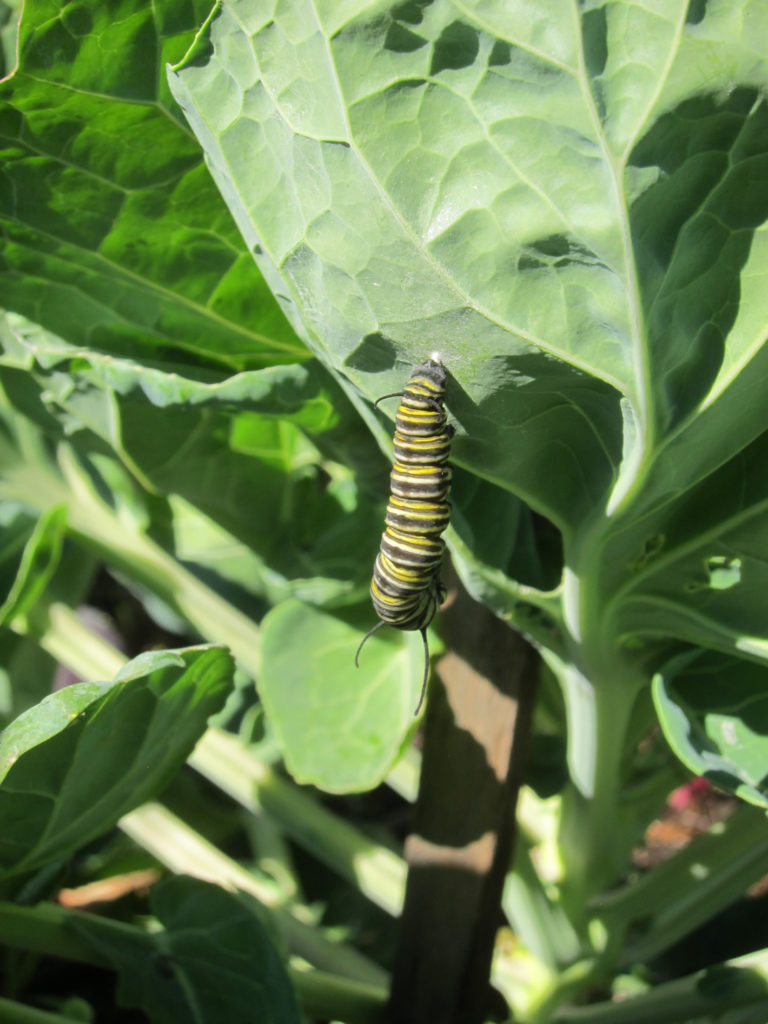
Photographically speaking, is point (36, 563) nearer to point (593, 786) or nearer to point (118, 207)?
point (118, 207)

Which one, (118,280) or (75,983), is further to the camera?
(75,983)

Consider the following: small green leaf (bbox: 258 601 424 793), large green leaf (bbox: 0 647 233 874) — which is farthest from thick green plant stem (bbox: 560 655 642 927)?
large green leaf (bbox: 0 647 233 874)

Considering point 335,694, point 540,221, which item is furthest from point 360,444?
point 540,221

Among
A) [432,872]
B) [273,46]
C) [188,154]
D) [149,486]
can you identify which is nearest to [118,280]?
[188,154]

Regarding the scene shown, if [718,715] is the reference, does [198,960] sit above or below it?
below

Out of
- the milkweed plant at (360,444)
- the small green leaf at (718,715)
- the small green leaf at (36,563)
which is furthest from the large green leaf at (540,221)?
the small green leaf at (36,563)

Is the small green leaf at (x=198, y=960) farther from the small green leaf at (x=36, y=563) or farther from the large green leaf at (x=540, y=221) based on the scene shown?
the large green leaf at (x=540, y=221)

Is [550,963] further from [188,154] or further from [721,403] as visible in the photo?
[188,154]
